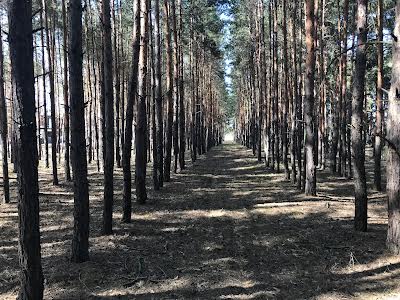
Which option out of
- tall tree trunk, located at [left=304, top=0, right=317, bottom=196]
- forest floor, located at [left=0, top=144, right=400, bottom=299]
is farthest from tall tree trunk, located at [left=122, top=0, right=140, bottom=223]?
tall tree trunk, located at [left=304, top=0, right=317, bottom=196]

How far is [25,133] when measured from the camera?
508 centimetres

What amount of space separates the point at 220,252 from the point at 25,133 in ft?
15.1

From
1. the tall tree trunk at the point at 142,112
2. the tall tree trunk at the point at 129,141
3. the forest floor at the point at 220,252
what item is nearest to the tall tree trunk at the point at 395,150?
the forest floor at the point at 220,252

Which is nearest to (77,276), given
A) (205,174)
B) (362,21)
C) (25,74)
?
(25,74)

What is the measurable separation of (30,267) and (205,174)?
16763 mm

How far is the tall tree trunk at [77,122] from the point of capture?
23.0ft

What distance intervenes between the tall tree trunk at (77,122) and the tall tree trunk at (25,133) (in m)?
1.84

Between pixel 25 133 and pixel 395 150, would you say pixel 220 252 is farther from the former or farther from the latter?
pixel 25 133

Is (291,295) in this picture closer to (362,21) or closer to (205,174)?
(362,21)

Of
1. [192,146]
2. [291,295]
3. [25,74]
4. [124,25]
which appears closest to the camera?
[25,74]

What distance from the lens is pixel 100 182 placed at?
18.2m

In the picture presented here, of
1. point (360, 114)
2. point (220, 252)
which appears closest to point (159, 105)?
point (360, 114)

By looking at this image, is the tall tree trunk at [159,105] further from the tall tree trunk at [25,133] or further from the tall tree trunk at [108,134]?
the tall tree trunk at [25,133]

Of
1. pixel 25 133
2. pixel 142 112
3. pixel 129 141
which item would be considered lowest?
pixel 129 141
